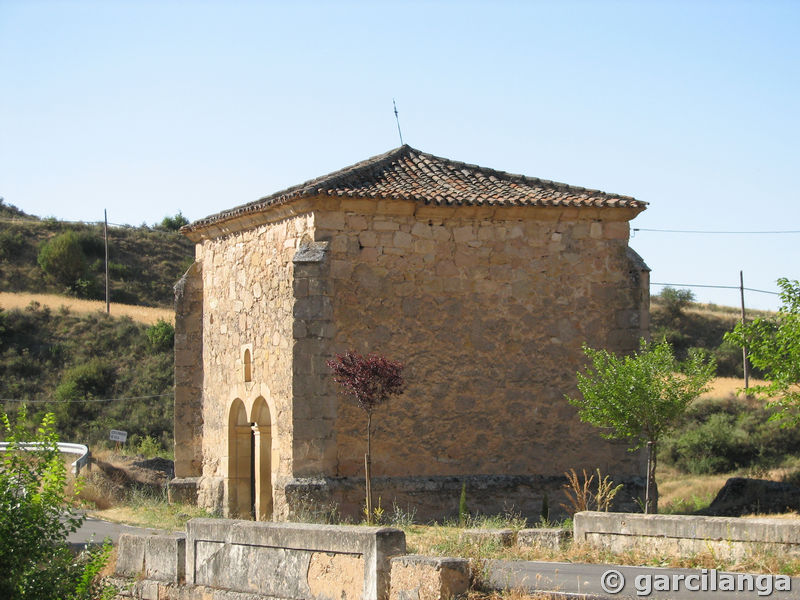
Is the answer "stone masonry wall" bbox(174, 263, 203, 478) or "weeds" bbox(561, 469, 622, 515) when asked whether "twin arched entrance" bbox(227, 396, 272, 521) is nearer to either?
"stone masonry wall" bbox(174, 263, 203, 478)

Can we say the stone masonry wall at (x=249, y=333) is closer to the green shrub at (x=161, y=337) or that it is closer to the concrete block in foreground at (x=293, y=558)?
the concrete block in foreground at (x=293, y=558)

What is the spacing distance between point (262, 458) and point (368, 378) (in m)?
3.32

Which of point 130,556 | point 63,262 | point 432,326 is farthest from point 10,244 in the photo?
point 130,556

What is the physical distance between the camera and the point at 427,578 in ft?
23.6

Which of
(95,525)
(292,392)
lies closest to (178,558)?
(292,392)

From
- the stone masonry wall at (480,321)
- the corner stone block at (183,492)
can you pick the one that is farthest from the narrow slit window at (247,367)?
the corner stone block at (183,492)

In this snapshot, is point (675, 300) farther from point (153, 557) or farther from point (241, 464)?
point (153, 557)

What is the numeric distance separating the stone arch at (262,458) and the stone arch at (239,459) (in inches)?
29.1

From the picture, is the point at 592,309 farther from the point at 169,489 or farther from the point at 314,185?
the point at 169,489

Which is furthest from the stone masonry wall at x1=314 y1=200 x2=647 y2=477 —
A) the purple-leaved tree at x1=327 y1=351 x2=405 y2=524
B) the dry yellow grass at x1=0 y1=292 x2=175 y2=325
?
the dry yellow grass at x1=0 y1=292 x2=175 y2=325

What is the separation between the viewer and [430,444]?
15125mm

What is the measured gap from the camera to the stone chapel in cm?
1460

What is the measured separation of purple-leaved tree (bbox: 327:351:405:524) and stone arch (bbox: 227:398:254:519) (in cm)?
369

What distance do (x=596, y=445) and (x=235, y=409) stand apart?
237 inches
